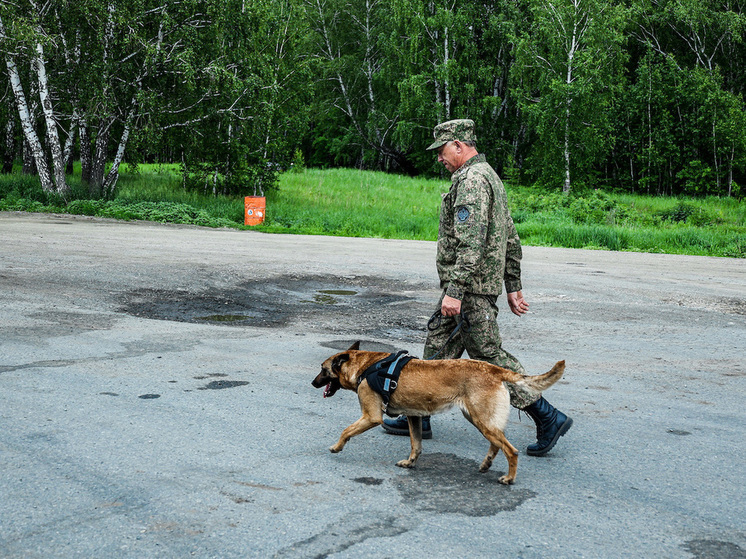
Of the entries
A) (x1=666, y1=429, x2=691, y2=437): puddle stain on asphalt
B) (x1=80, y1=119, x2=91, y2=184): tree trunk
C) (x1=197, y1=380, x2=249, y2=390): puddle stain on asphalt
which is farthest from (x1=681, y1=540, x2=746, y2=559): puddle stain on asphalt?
(x1=80, y1=119, x2=91, y2=184): tree trunk

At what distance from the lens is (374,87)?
170 feet

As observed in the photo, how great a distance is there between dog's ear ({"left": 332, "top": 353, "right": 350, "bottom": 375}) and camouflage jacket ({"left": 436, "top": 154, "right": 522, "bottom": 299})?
75cm

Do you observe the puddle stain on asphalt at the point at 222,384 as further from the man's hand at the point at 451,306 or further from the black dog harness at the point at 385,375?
the man's hand at the point at 451,306

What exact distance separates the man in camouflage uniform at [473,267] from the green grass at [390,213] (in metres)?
15.8

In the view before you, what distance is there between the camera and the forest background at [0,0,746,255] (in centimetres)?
2445

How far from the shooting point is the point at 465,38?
140ft

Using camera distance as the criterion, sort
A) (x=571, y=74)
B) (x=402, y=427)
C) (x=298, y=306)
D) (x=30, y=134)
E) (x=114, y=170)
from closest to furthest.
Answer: (x=402, y=427) → (x=298, y=306) → (x=30, y=134) → (x=114, y=170) → (x=571, y=74)

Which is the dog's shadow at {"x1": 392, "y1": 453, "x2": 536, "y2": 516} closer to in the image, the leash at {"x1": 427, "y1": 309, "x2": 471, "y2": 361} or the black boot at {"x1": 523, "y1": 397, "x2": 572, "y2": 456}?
the black boot at {"x1": 523, "y1": 397, "x2": 572, "y2": 456}

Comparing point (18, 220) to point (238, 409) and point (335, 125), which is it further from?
point (335, 125)

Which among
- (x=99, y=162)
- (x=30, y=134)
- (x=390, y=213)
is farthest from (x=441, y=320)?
(x=30, y=134)

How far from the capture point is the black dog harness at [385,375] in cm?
430

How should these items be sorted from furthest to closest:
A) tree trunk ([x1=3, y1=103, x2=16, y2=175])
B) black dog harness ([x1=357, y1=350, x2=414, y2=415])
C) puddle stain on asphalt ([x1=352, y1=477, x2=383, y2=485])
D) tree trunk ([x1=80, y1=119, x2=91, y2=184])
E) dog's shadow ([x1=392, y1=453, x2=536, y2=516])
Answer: tree trunk ([x1=3, y1=103, x2=16, y2=175]) → tree trunk ([x1=80, y1=119, x2=91, y2=184]) → black dog harness ([x1=357, y1=350, x2=414, y2=415]) → puddle stain on asphalt ([x1=352, y1=477, x2=383, y2=485]) → dog's shadow ([x1=392, y1=453, x2=536, y2=516])

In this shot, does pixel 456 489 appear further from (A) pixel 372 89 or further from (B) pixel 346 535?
(A) pixel 372 89

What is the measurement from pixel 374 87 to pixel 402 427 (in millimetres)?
49048
